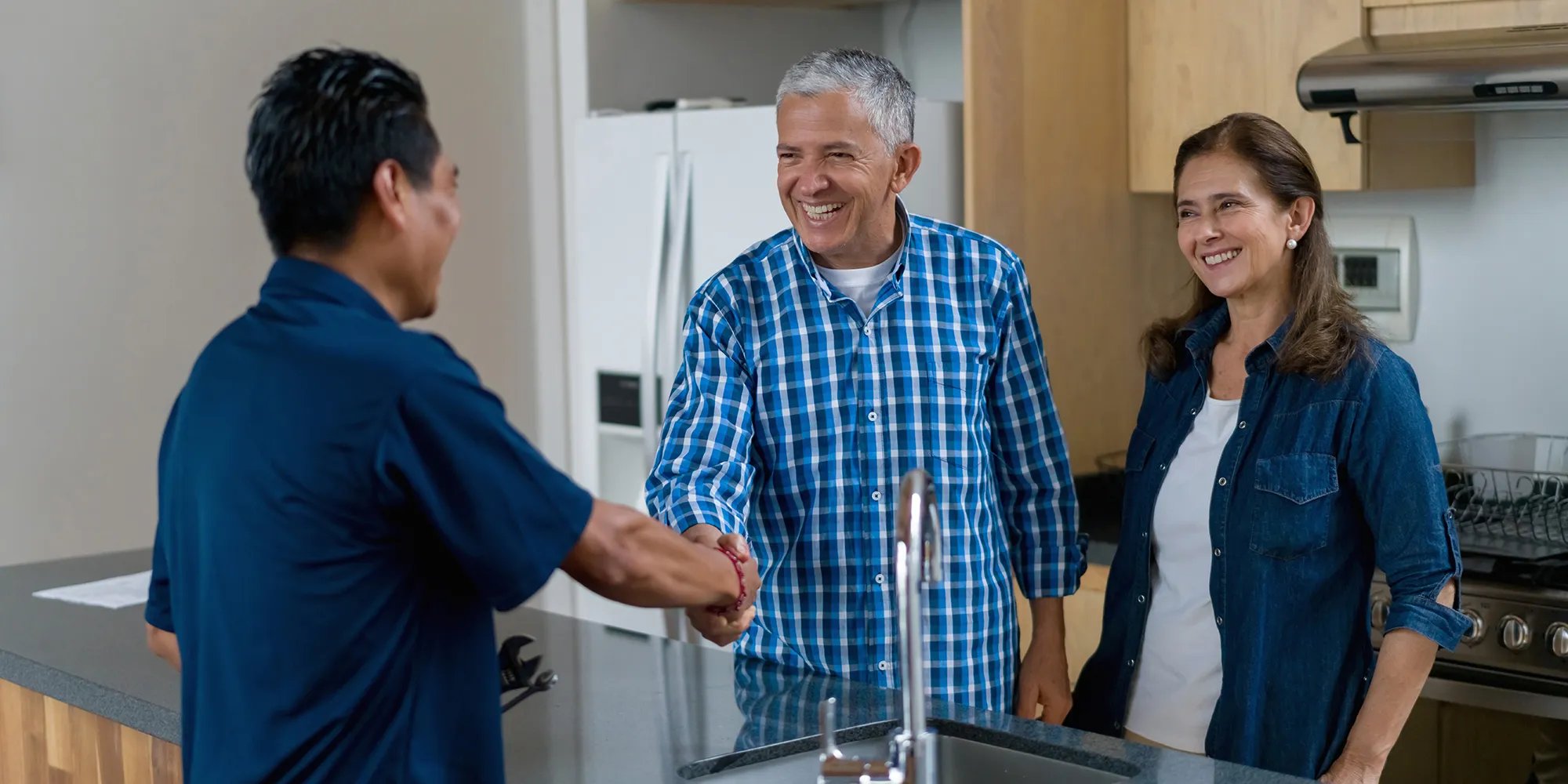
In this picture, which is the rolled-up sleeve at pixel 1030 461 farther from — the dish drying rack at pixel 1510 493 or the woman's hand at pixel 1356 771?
the dish drying rack at pixel 1510 493

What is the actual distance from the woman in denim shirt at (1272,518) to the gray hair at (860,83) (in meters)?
0.37

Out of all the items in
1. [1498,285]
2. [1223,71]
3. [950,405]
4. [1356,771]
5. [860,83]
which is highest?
[1223,71]

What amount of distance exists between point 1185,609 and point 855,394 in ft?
1.59

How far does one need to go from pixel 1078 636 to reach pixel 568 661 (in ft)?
4.13

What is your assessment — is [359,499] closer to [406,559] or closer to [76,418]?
[406,559]

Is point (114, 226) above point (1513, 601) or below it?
above

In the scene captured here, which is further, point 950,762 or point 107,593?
point 107,593

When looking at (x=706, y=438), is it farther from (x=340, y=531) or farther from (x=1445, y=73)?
(x=1445, y=73)

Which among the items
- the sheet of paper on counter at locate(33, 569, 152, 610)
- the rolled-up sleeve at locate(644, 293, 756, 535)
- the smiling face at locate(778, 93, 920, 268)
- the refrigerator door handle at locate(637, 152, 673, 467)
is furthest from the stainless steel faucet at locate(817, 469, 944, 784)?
the refrigerator door handle at locate(637, 152, 673, 467)

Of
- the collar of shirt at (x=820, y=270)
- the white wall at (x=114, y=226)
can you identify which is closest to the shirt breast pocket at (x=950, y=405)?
the collar of shirt at (x=820, y=270)

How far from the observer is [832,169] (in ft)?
6.47

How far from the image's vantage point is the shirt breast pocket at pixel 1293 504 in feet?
5.87

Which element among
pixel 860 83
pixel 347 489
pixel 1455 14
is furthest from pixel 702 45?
pixel 347 489

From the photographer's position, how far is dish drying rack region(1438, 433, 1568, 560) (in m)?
2.50
